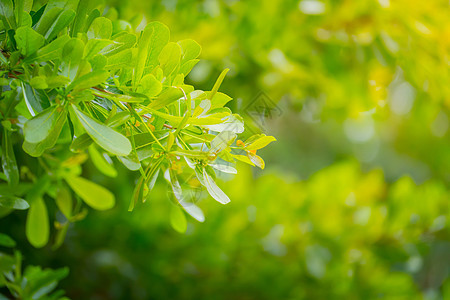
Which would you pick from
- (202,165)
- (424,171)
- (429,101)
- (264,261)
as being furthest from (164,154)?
(424,171)

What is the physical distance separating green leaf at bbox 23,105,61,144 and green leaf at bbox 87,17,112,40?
0.06 metres

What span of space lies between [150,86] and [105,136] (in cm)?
5

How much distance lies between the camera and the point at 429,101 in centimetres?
82

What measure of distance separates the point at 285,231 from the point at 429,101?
389mm

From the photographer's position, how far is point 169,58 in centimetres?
28

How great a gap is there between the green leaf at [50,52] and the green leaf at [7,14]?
0.03m

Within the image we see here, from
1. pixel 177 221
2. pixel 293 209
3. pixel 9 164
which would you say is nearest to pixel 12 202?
pixel 9 164

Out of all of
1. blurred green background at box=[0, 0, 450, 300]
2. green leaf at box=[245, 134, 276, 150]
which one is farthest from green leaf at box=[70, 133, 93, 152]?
blurred green background at box=[0, 0, 450, 300]

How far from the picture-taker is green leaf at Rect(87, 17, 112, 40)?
0.28 metres

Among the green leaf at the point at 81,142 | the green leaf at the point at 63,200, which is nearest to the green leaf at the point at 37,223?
the green leaf at the point at 63,200

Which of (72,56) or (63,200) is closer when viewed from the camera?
(72,56)

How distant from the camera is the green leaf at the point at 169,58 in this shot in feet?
0.91

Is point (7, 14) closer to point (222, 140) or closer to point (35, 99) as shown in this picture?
point (35, 99)

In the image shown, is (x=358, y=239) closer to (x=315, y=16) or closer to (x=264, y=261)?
(x=264, y=261)
